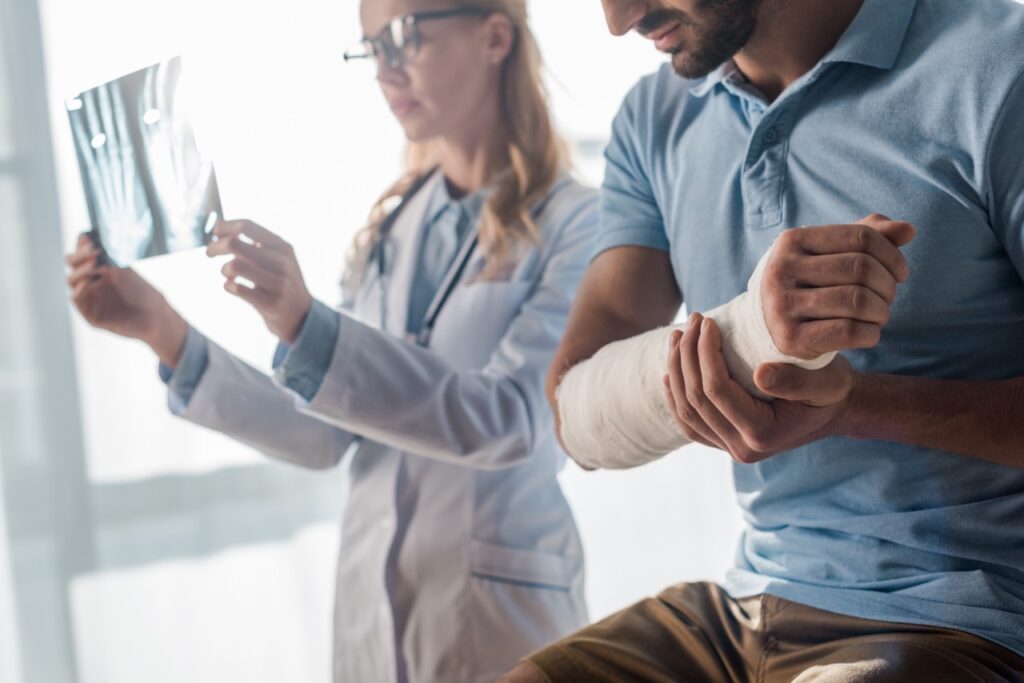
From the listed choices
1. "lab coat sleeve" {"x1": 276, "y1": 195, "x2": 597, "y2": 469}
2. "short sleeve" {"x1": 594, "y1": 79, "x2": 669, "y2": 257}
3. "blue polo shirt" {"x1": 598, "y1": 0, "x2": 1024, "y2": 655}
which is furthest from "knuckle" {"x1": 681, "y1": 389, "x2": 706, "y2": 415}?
"lab coat sleeve" {"x1": 276, "y1": 195, "x2": 597, "y2": 469}

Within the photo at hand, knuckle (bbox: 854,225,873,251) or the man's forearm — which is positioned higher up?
knuckle (bbox: 854,225,873,251)

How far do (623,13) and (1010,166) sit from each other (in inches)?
16.3

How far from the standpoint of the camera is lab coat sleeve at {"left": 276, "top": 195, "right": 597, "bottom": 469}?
132cm

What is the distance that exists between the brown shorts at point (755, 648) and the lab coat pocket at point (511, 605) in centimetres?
32

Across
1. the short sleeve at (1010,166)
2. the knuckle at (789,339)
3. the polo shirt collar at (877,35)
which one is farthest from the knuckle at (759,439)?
the polo shirt collar at (877,35)

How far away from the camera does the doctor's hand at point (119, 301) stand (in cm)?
142

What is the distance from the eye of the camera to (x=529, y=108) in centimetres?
155

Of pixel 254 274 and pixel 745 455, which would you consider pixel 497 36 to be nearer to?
pixel 254 274

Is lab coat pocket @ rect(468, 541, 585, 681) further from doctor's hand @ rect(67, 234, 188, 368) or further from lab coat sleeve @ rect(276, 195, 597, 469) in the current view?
doctor's hand @ rect(67, 234, 188, 368)

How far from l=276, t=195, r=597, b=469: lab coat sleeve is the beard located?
1.30 ft

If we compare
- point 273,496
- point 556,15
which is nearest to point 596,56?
point 556,15

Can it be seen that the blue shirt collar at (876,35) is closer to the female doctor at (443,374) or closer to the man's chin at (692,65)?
the man's chin at (692,65)

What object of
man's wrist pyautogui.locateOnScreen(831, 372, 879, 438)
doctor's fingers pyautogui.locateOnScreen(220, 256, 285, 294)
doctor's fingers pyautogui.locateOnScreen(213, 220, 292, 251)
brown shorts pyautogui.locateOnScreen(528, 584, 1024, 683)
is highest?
doctor's fingers pyautogui.locateOnScreen(213, 220, 292, 251)

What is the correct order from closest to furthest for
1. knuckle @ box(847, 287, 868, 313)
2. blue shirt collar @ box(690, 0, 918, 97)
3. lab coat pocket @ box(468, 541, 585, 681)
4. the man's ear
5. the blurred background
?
knuckle @ box(847, 287, 868, 313), blue shirt collar @ box(690, 0, 918, 97), lab coat pocket @ box(468, 541, 585, 681), the man's ear, the blurred background
